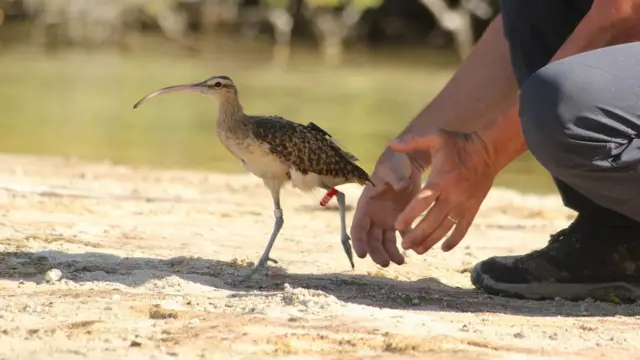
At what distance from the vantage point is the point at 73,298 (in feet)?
11.4

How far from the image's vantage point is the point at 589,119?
336cm

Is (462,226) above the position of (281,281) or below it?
above

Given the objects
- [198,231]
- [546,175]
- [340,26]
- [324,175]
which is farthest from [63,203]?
[340,26]

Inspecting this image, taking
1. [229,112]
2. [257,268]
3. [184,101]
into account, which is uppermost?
[184,101]

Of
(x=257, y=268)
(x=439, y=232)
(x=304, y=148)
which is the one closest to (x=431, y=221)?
(x=439, y=232)

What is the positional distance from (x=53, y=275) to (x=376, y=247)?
1.04 m

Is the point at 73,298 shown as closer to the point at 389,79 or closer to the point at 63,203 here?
the point at 63,203

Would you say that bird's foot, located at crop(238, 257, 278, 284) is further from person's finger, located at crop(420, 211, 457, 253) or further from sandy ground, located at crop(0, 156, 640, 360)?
person's finger, located at crop(420, 211, 457, 253)

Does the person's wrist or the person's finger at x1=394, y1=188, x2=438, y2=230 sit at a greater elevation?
the person's wrist

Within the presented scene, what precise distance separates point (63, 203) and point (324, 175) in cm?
160

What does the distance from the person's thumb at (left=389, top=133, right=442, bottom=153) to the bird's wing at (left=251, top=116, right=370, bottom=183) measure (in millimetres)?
737

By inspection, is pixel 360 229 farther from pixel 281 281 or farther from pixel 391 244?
pixel 281 281

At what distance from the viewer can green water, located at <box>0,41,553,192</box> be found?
921cm

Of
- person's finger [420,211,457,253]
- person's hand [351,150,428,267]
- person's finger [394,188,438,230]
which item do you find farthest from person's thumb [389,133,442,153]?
person's hand [351,150,428,267]
